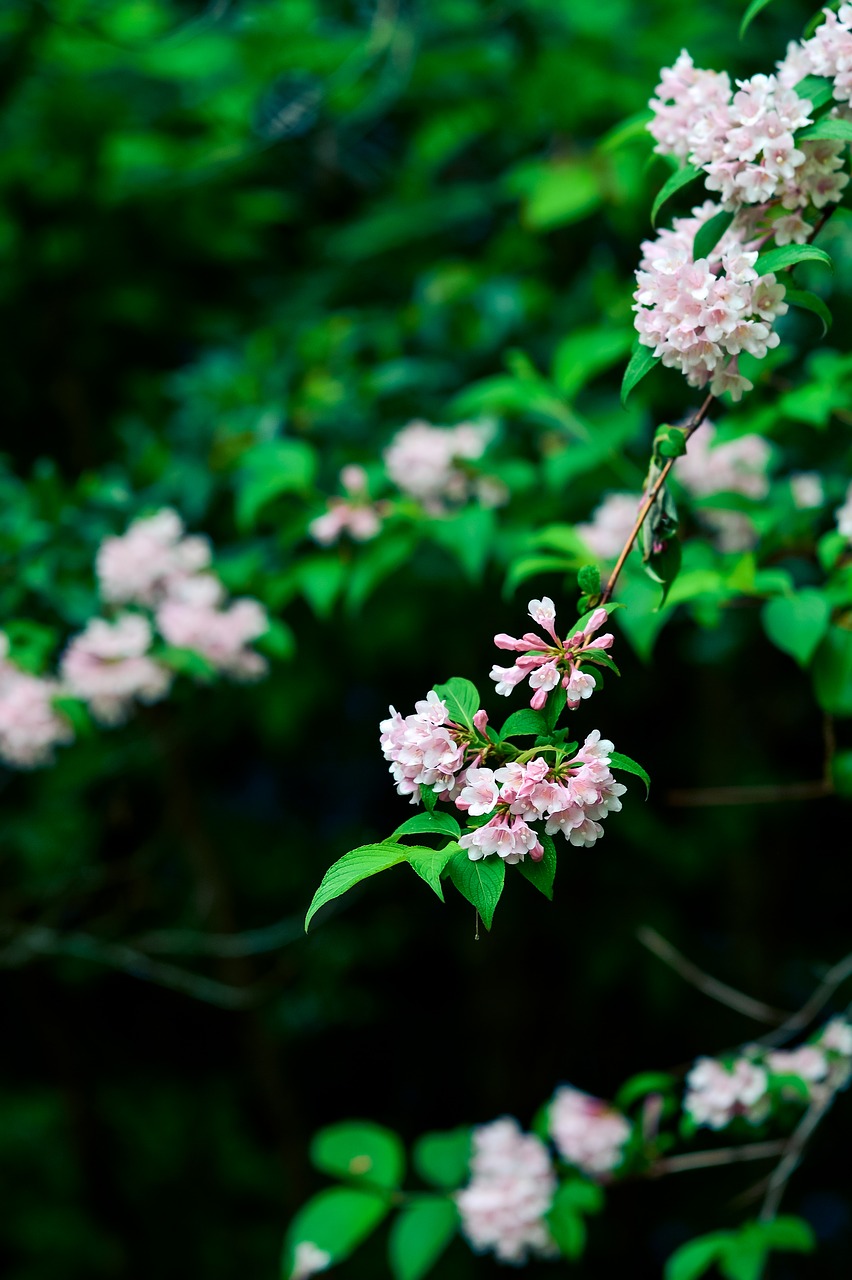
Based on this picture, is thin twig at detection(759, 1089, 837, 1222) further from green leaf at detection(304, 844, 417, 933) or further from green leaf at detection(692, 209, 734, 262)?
green leaf at detection(692, 209, 734, 262)

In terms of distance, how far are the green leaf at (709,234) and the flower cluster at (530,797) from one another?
14.5 inches

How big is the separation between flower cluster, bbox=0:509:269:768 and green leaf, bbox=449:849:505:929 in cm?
103

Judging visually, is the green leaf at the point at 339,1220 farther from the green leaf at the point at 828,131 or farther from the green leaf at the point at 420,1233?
the green leaf at the point at 828,131

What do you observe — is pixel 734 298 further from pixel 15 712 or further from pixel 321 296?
Result: pixel 321 296

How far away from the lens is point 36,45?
1960 mm

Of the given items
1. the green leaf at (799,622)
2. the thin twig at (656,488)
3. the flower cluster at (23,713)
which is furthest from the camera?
the flower cluster at (23,713)

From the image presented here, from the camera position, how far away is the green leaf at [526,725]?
0.60 metres

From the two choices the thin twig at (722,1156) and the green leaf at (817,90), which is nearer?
the green leaf at (817,90)

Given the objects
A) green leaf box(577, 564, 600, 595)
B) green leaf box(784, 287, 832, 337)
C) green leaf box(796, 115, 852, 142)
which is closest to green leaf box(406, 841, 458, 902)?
green leaf box(577, 564, 600, 595)

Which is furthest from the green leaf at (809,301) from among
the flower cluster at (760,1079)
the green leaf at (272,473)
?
the green leaf at (272,473)

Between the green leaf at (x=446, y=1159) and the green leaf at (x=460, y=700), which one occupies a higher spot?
the green leaf at (x=460, y=700)

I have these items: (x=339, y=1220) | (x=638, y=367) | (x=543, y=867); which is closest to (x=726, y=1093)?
(x=339, y=1220)

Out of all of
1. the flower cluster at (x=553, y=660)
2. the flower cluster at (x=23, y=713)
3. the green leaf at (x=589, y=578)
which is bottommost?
the flower cluster at (x=553, y=660)

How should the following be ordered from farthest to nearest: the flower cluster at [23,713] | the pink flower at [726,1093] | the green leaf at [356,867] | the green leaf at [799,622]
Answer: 1. the flower cluster at [23,713]
2. the pink flower at [726,1093]
3. the green leaf at [799,622]
4. the green leaf at [356,867]
